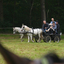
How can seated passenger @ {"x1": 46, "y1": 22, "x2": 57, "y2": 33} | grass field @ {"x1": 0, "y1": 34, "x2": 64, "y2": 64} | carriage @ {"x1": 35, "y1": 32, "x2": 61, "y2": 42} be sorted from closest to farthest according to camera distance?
grass field @ {"x1": 0, "y1": 34, "x2": 64, "y2": 64}, seated passenger @ {"x1": 46, "y1": 22, "x2": 57, "y2": 33}, carriage @ {"x1": 35, "y1": 32, "x2": 61, "y2": 42}

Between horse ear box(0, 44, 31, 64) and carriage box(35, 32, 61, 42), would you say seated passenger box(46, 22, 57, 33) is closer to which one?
carriage box(35, 32, 61, 42)

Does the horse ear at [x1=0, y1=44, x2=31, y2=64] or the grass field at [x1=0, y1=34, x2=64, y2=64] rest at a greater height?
the horse ear at [x1=0, y1=44, x2=31, y2=64]

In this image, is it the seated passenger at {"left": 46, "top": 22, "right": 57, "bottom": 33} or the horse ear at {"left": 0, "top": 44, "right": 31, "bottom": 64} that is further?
the seated passenger at {"left": 46, "top": 22, "right": 57, "bottom": 33}

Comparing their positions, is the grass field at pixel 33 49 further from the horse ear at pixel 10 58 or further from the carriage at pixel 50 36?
the horse ear at pixel 10 58

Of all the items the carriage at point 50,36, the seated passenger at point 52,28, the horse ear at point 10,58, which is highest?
the horse ear at point 10,58

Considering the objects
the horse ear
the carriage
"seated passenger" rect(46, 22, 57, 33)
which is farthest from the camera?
the carriage

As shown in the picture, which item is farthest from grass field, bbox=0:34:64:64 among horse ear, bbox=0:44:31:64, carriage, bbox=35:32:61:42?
horse ear, bbox=0:44:31:64

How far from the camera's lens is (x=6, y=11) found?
34.3m

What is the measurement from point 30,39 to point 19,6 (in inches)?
775

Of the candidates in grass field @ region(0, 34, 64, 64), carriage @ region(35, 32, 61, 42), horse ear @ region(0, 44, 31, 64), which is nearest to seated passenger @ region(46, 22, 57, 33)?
carriage @ region(35, 32, 61, 42)

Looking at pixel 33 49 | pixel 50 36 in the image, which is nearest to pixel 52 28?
pixel 50 36

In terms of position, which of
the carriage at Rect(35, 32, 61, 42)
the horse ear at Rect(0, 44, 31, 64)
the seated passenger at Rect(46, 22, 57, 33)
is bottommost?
the carriage at Rect(35, 32, 61, 42)

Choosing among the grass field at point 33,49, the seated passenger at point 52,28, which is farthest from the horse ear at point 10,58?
the seated passenger at point 52,28

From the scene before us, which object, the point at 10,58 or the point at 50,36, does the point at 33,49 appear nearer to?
the point at 50,36
